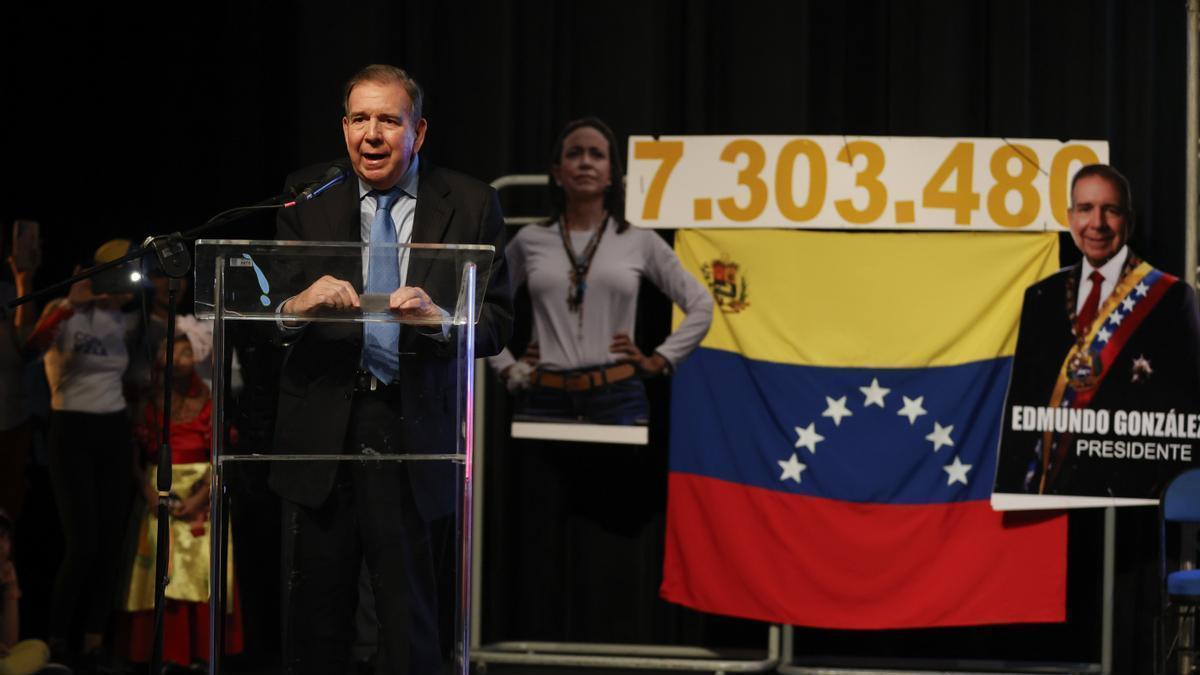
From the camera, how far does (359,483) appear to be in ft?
7.58

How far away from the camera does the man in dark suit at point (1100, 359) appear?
4.88 meters

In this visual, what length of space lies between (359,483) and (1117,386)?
3.42 m

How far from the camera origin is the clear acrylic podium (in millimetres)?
2307

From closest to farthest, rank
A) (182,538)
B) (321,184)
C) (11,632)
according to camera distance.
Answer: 1. (321,184)
2. (11,632)
3. (182,538)

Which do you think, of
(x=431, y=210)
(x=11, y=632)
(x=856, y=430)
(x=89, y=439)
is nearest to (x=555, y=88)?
(x=856, y=430)

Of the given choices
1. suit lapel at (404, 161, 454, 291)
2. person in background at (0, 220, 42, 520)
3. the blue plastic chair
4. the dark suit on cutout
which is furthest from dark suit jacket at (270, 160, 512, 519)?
person in background at (0, 220, 42, 520)

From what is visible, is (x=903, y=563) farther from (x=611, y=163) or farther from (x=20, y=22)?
(x=20, y=22)

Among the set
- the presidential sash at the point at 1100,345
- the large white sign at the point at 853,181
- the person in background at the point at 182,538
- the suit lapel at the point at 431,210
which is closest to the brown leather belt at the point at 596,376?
the large white sign at the point at 853,181

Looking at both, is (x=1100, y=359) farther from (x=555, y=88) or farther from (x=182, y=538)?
(x=182, y=538)

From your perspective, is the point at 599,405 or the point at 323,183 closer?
the point at 323,183

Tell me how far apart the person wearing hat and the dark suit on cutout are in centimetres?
304

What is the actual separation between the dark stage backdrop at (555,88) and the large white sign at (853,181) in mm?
354

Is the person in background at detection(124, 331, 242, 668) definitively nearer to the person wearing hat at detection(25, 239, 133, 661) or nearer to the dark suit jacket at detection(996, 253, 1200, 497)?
the person wearing hat at detection(25, 239, 133, 661)

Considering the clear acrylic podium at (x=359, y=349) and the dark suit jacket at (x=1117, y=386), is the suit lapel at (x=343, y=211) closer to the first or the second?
the clear acrylic podium at (x=359, y=349)
